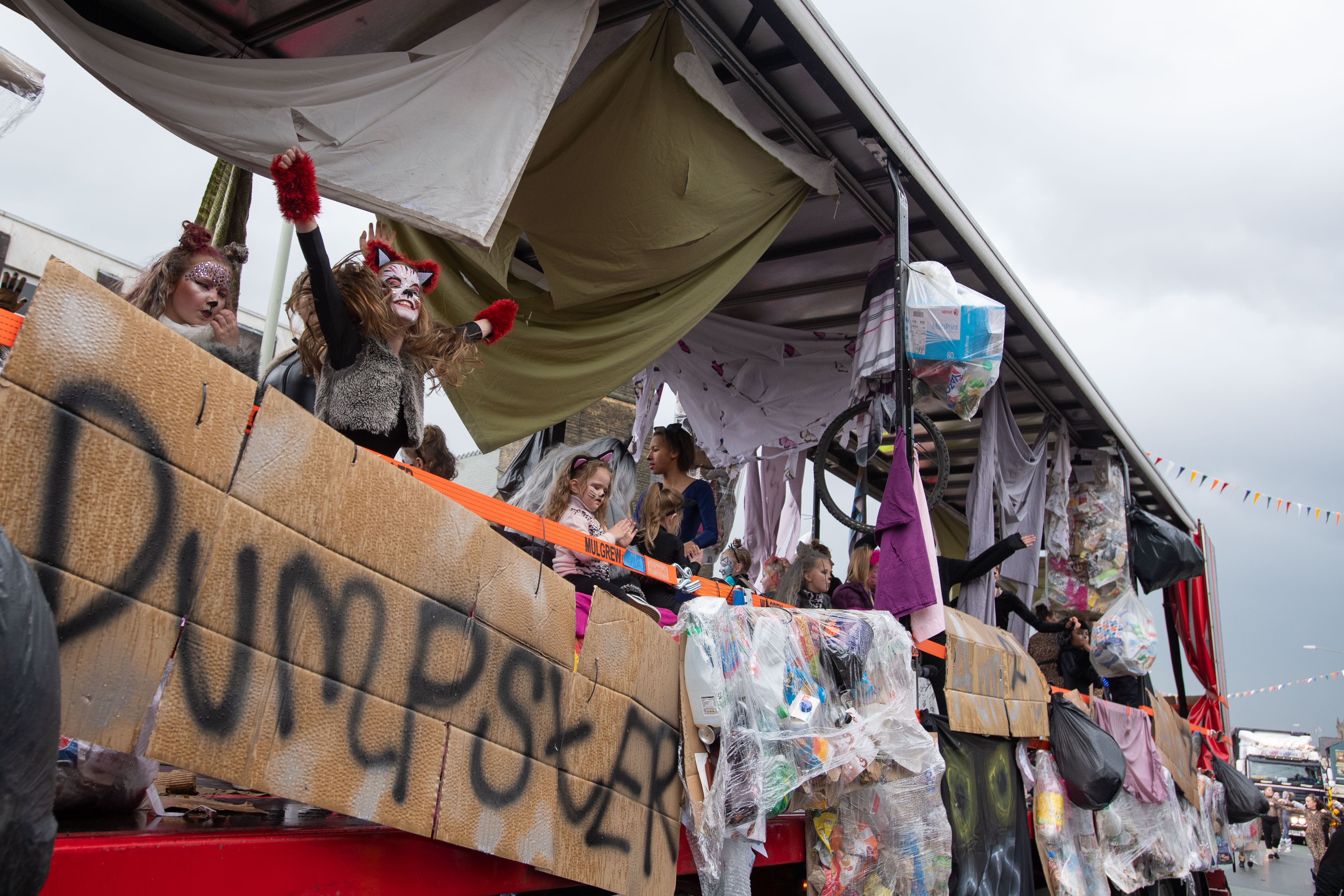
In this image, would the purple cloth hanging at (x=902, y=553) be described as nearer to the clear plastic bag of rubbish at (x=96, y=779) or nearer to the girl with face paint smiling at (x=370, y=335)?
the girl with face paint smiling at (x=370, y=335)

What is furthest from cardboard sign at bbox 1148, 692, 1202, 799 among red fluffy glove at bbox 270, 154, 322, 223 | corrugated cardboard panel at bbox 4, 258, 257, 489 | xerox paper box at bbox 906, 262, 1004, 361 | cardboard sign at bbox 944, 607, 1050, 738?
corrugated cardboard panel at bbox 4, 258, 257, 489

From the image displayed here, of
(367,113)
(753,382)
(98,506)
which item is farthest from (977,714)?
(98,506)

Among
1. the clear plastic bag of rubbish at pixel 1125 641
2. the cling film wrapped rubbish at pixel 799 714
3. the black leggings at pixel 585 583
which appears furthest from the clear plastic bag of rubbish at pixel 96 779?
the clear plastic bag of rubbish at pixel 1125 641

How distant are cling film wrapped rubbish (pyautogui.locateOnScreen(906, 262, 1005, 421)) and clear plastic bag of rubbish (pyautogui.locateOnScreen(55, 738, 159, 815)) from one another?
3.91m

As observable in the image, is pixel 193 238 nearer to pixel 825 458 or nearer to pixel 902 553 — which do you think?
pixel 902 553

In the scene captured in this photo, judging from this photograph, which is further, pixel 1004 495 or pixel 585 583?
pixel 1004 495

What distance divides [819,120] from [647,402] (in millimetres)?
3176

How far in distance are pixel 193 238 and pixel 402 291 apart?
0.63 metres

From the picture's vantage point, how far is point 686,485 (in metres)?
5.38

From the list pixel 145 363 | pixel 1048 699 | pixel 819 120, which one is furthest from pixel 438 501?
pixel 1048 699

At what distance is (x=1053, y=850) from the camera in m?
5.38

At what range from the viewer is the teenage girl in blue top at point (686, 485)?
5.31 meters

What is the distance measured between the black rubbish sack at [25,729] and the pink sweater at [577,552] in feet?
6.24

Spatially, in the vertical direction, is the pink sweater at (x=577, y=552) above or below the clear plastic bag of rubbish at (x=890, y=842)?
above
